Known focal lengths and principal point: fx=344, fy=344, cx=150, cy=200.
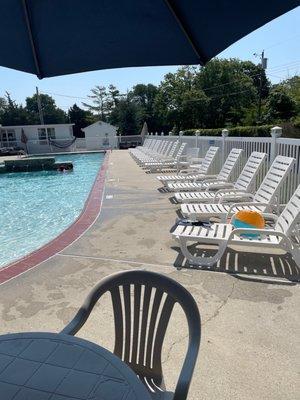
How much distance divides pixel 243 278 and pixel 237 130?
20108 mm

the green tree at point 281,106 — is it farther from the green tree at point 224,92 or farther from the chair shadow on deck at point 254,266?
the chair shadow on deck at point 254,266

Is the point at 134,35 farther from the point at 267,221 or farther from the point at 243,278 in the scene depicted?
the point at 267,221

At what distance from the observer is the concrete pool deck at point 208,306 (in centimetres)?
231

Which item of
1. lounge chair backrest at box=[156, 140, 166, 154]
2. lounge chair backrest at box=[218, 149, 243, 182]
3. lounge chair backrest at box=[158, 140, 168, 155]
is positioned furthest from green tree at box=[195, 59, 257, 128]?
lounge chair backrest at box=[218, 149, 243, 182]

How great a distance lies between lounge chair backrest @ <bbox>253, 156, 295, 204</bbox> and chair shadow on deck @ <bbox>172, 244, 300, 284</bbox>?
1083 millimetres

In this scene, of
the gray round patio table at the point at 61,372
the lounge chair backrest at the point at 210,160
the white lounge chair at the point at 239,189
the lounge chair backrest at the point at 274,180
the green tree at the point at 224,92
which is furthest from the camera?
the green tree at the point at 224,92

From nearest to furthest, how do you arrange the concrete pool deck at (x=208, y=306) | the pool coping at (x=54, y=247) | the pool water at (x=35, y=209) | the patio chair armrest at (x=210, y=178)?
the concrete pool deck at (x=208, y=306), the pool coping at (x=54, y=247), the pool water at (x=35, y=209), the patio chair armrest at (x=210, y=178)

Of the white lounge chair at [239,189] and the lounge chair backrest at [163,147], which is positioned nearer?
the white lounge chair at [239,189]

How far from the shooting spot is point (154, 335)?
5.94ft

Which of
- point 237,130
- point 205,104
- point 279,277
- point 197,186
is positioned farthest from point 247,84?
point 279,277

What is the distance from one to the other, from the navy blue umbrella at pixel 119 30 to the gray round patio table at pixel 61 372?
73.0 inches

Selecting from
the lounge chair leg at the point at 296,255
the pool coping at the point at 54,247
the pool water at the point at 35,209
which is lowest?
the pool water at the point at 35,209

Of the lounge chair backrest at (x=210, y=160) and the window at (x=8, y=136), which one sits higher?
the window at (x=8, y=136)

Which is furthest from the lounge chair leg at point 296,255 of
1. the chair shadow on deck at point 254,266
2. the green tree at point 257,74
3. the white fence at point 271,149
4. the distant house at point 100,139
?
the green tree at point 257,74
